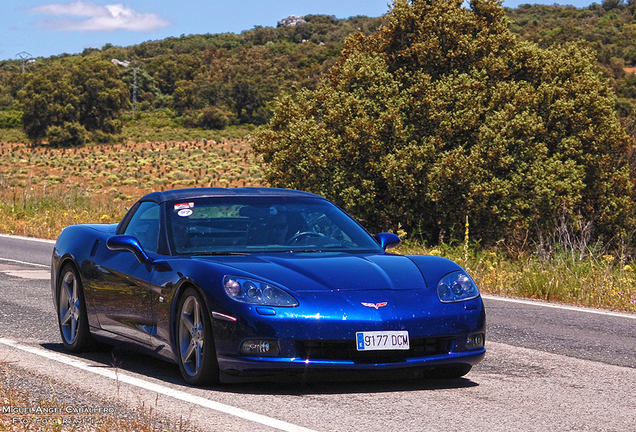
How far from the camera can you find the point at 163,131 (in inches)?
4269

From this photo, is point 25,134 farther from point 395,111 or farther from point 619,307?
point 619,307

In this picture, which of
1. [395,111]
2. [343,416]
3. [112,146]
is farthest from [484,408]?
[112,146]

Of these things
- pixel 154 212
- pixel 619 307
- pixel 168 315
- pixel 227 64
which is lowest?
pixel 619 307

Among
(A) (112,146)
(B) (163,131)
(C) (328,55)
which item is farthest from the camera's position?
(C) (328,55)

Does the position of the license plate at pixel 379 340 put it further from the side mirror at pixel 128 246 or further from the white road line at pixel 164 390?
the side mirror at pixel 128 246

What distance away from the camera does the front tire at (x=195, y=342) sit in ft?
17.3

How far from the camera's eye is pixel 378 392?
5.39m

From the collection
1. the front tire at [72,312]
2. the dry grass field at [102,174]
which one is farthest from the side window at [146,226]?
the dry grass field at [102,174]

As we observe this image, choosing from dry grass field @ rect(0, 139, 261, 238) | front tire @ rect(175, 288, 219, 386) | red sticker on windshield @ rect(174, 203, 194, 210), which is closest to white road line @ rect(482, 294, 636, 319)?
red sticker on windshield @ rect(174, 203, 194, 210)

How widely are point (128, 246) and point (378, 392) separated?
2022mm

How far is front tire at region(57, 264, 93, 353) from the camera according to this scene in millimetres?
6910

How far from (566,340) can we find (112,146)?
8810 centimetres

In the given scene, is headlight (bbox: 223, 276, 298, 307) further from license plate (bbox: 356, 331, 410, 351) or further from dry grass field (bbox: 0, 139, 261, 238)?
dry grass field (bbox: 0, 139, 261, 238)

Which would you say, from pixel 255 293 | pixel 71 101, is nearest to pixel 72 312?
pixel 255 293
